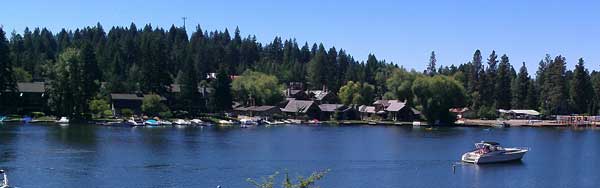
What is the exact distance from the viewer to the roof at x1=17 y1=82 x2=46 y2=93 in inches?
3952

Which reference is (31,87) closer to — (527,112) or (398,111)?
(398,111)

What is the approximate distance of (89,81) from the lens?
9569 centimetres

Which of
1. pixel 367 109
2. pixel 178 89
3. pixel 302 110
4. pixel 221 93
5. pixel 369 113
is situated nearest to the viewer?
pixel 221 93

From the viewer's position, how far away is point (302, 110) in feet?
390

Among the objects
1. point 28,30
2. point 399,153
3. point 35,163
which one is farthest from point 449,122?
point 28,30

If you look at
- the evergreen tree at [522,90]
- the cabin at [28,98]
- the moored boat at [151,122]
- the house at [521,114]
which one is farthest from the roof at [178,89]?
the evergreen tree at [522,90]

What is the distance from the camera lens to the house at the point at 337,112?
118 m

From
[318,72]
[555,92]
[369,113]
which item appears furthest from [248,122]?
[555,92]

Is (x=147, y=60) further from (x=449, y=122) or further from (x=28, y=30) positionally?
(x=28, y=30)

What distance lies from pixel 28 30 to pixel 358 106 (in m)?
85.0

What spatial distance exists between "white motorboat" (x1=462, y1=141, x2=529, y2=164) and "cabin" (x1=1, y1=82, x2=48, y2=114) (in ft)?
196

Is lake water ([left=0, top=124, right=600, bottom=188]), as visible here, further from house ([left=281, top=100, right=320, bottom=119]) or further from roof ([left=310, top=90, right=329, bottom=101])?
roof ([left=310, top=90, right=329, bottom=101])

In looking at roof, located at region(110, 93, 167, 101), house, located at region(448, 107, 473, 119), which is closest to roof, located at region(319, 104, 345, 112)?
house, located at region(448, 107, 473, 119)

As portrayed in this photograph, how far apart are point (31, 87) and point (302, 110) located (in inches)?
1558
